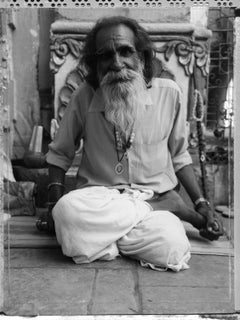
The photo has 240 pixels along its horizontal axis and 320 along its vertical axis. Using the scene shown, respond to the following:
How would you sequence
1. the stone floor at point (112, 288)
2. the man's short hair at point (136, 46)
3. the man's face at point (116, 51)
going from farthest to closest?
the man's face at point (116, 51), the man's short hair at point (136, 46), the stone floor at point (112, 288)

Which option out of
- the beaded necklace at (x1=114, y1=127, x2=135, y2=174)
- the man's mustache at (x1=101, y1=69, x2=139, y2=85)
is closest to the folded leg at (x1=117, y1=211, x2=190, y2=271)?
the beaded necklace at (x1=114, y1=127, x2=135, y2=174)

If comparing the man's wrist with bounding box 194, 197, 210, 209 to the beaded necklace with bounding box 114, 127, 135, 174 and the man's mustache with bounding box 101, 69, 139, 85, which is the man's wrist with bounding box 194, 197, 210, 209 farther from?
the man's mustache with bounding box 101, 69, 139, 85

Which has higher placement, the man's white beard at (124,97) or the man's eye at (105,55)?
the man's eye at (105,55)

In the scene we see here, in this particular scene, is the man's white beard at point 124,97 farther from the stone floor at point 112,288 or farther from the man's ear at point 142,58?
the stone floor at point 112,288

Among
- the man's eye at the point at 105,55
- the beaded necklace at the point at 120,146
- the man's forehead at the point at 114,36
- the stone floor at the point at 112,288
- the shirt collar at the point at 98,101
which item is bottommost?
the stone floor at the point at 112,288

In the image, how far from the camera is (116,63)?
266cm

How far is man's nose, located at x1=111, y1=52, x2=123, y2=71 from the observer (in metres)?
2.66

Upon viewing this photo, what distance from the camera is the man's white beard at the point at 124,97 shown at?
2.70m

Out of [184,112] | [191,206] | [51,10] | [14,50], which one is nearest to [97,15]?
[51,10]

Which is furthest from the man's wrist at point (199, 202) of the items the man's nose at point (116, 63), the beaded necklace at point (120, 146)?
the man's nose at point (116, 63)

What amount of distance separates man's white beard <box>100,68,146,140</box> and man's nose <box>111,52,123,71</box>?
0.08ft

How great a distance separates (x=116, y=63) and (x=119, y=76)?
78mm

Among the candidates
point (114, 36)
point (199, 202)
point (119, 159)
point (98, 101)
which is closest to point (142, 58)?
point (114, 36)

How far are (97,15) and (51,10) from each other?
33 cm
